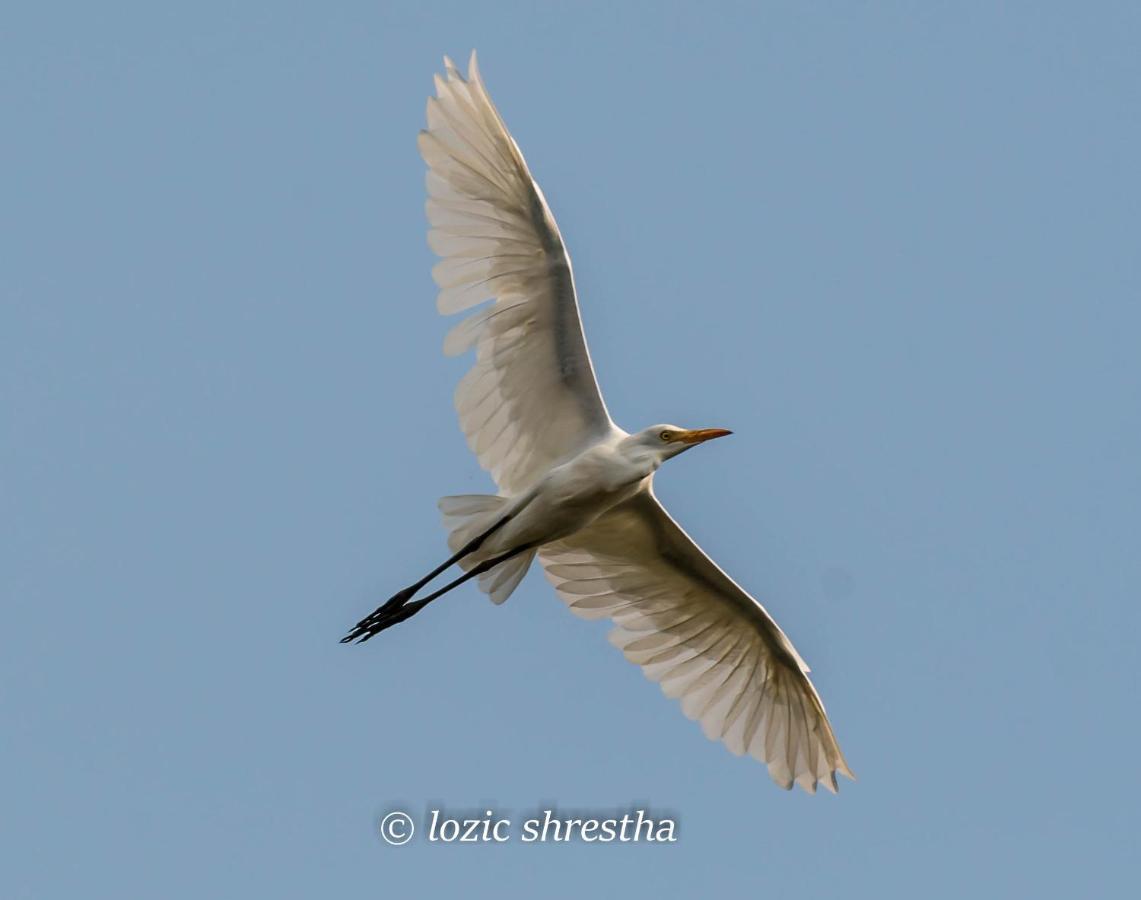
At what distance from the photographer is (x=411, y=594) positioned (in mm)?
15477

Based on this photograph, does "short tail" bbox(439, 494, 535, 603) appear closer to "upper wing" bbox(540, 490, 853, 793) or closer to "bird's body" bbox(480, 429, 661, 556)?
"bird's body" bbox(480, 429, 661, 556)

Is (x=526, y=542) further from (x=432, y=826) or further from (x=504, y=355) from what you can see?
(x=432, y=826)

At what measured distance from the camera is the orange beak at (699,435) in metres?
14.8

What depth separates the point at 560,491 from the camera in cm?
1470

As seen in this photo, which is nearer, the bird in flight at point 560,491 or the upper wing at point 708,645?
the bird in flight at point 560,491

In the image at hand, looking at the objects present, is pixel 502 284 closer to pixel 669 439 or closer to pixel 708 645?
pixel 669 439

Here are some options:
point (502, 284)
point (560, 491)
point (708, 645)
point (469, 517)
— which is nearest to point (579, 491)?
point (560, 491)

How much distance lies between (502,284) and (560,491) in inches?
60.2

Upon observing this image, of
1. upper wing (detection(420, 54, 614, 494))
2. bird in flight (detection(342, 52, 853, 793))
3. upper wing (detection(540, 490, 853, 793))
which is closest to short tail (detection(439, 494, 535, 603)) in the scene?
bird in flight (detection(342, 52, 853, 793))

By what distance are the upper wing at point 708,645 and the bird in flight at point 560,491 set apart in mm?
11

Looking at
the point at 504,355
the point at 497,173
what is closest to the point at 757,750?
the point at 504,355

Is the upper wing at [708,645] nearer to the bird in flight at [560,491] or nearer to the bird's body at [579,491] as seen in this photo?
the bird in flight at [560,491]

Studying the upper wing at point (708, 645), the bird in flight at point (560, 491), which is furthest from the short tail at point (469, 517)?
the upper wing at point (708, 645)

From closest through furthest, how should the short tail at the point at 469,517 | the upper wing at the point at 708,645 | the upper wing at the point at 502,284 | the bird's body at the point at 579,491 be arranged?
the upper wing at the point at 502,284
the bird's body at the point at 579,491
the short tail at the point at 469,517
the upper wing at the point at 708,645
